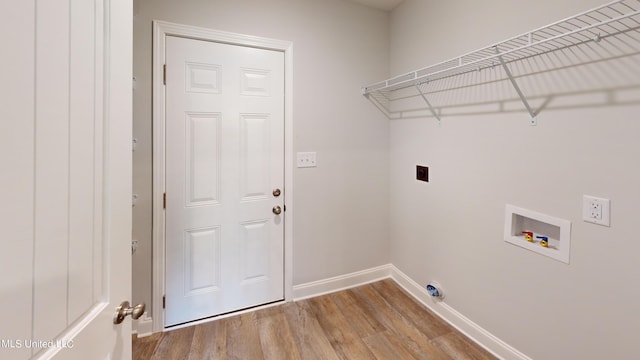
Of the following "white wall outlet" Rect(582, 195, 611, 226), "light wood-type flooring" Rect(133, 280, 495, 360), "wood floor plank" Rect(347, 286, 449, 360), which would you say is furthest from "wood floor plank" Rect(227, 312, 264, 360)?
"white wall outlet" Rect(582, 195, 611, 226)

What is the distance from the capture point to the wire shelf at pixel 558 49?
3.55 ft

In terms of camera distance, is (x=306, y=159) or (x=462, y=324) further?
(x=306, y=159)

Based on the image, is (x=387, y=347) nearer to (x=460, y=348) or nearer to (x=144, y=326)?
(x=460, y=348)

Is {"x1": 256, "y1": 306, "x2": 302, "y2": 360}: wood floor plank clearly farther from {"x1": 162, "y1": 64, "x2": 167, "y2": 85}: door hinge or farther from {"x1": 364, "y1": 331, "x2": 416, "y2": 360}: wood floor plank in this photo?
{"x1": 162, "y1": 64, "x2": 167, "y2": 85}: door hinge

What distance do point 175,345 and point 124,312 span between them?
127 cm

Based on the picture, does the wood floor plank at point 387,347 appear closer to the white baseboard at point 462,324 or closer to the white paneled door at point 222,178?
the white baseboard at point 462,324

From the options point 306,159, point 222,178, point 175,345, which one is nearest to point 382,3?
point 306,159

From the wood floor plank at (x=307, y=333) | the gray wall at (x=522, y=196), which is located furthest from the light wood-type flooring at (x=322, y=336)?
the gray wall at (x=522, y=196)

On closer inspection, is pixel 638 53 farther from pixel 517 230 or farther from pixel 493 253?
pixel 493 253

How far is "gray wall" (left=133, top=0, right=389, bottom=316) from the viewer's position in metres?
1.99

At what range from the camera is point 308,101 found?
2219 millimetres

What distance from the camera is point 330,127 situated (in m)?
2.32

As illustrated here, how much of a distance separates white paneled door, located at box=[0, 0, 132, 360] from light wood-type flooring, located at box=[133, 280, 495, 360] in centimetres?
112

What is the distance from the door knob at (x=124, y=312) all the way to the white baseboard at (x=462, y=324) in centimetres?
192
